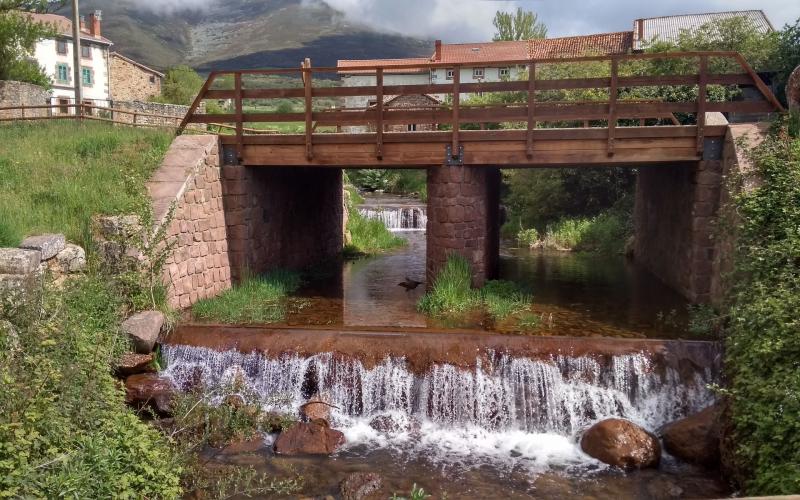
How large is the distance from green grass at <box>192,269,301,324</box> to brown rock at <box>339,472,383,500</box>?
4.14m

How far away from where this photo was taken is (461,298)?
11.7 m

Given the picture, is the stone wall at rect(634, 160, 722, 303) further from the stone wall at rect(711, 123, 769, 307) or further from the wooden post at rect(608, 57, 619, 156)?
the wooden post at rect(608, 57, 619, 156)

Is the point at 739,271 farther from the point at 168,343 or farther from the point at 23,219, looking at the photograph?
the point at 23,219

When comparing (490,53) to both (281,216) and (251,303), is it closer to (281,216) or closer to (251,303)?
(281,216)

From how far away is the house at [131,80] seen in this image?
188 feet

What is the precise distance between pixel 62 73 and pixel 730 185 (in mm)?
56124

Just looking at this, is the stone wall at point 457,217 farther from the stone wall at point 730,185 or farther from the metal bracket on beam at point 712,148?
the stone wall at point 730,185

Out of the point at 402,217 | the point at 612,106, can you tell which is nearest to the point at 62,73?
the point at 402,217

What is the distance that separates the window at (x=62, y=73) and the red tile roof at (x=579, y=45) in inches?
1496

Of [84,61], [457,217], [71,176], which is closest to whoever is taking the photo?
[457,217]

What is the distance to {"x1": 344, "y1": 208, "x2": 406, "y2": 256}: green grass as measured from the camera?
797 inches

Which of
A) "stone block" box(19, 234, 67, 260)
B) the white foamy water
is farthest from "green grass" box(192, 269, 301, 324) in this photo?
"stone block" box(19, 234, 67, 260)

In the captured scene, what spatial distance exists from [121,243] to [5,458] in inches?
203

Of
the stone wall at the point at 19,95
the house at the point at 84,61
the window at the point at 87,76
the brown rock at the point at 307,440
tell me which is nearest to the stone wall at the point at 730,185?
the brown rock at the point at 307,440
